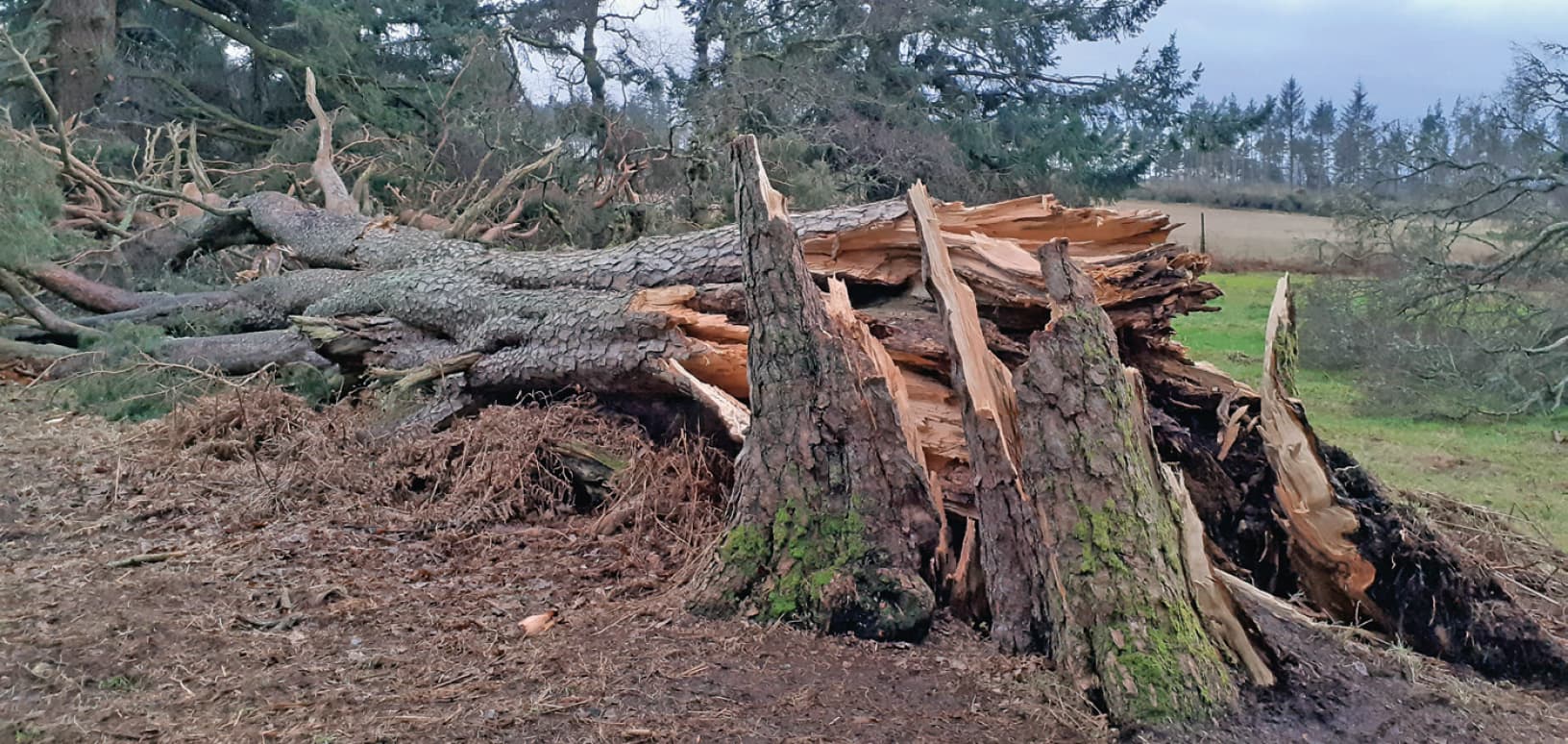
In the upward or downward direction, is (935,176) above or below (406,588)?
above


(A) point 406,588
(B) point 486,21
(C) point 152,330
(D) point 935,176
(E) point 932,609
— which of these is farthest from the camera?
(B) point 486,21

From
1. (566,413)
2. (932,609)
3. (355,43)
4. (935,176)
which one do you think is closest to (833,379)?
(932,609)

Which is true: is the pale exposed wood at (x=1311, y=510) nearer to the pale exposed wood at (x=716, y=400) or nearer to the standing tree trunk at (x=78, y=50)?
the pale exposed wood at (x=716, y=400)

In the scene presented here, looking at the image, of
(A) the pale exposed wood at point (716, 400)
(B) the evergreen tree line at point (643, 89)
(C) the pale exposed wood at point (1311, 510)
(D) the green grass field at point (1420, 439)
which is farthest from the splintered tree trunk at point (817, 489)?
(B) the evergreen tree line at point (643, 89)

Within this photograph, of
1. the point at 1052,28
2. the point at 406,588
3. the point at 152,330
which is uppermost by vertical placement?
the point at 1052,28

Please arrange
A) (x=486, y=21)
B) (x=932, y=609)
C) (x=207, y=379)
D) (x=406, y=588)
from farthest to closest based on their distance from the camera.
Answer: (x=486, y=21), (x=207, y=379), (x=406, y=588), (x=932, y=609)

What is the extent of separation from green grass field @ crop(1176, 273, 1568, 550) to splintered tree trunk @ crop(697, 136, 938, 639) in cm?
389

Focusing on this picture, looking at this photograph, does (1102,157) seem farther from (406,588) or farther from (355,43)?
(406,588)

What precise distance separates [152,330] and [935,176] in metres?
9.45

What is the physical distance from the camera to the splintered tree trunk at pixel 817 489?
3.34m

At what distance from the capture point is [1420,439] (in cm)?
877

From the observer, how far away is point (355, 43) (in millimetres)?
14664

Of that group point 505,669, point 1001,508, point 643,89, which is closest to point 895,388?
point 1001,508

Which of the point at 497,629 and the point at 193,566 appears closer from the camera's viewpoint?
the point at 497,629
